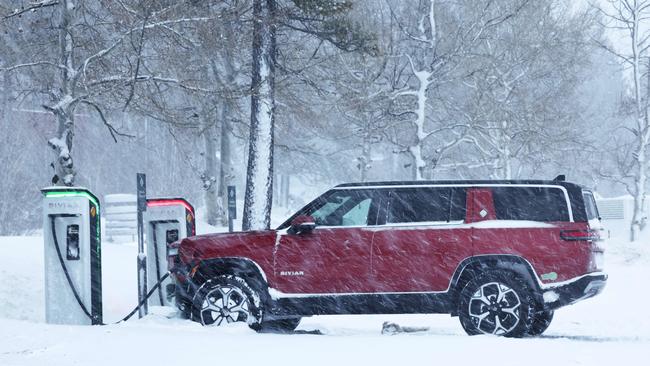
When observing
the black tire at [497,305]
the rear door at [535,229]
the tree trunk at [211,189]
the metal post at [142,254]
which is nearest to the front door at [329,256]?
the black tire at [497,305]

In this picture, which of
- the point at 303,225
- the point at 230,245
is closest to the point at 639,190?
the point at 303,225

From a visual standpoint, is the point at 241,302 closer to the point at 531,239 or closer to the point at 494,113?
the point at 531,239

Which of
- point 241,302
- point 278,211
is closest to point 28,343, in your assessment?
point 241,302

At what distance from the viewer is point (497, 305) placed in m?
8.98

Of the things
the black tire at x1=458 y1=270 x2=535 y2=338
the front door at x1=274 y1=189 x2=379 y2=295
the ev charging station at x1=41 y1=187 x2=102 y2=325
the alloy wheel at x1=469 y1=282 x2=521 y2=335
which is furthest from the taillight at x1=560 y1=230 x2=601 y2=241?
the ev charging station at x1=41 y1=187 x2=102 y2=325

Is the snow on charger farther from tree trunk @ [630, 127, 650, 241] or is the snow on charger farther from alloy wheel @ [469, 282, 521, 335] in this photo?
tree trunk @ [630, 127, 650, 241]

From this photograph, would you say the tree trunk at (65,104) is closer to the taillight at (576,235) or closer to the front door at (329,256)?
the front door at (329,256)

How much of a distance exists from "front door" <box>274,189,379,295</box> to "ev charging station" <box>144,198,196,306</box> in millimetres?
3760

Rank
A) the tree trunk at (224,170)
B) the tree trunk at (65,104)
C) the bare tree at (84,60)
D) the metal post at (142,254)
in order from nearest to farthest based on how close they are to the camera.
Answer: the metal post at (142,254) < the bare tree at (84,60) < the tree trunk at (65,104) < the tree trunk at (224,170)

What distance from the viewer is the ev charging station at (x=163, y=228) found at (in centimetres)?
1263

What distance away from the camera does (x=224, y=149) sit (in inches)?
1210

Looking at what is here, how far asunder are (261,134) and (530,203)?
33.8 feet

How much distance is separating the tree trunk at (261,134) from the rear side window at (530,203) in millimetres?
9865

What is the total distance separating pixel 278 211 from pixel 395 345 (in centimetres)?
4254
